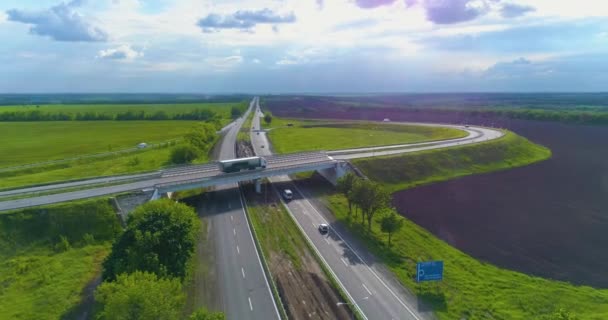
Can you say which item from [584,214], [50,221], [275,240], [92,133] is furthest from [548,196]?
[92,133]

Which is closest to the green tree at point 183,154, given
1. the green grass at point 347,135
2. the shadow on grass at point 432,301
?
the green grass at point 347,135

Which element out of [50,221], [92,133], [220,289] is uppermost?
[92,133]

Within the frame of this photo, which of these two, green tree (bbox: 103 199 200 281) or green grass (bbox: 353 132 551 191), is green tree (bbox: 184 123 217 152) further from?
Result: green tree (bbox: 103 199 200 281)

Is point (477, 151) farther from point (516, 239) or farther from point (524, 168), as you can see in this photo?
point (516, 239)

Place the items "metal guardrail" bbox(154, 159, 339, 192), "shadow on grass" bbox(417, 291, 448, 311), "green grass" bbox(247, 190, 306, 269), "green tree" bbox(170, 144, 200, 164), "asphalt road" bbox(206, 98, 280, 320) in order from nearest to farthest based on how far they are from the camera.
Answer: "asphalt road" bbox(206, 98, 280, 320), "shadow on grass" bbox(417, 291, 448, 311), "green grass" bbox(247, 190, 306, 269), "metal guardrail" bbox(154, 159, 339, 192), "green tree" bbox(170, 144, 200, 164)

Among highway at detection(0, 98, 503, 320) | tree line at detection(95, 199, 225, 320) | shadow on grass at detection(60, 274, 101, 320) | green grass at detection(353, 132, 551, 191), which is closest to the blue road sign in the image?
highway at detection(0, 98, 503, 320)

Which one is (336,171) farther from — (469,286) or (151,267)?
(151,267)
